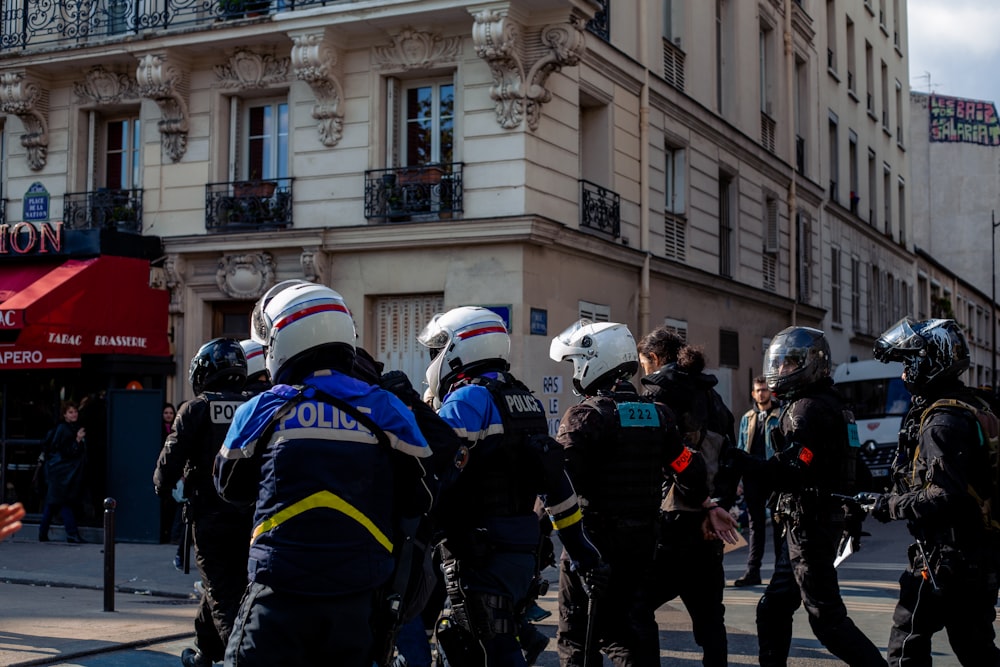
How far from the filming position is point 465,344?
5.12m

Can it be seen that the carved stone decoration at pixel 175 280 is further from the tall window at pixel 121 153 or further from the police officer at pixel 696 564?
the police officer at pixel 696 564

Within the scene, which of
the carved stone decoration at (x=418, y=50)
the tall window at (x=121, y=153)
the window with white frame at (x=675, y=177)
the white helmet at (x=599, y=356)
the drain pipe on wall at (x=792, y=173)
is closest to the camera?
the white helmet at (x=599, y=356)

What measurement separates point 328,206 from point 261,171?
1410mm

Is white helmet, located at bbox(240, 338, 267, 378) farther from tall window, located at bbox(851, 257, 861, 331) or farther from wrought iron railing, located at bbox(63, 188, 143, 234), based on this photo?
tall window, located at bbox(851, 257, 861, 331)

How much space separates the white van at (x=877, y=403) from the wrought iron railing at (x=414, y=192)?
25.6ft

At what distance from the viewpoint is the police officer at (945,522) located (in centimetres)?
480

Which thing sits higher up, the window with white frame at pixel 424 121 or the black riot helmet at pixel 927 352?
the window with white frame at pixel 424 121

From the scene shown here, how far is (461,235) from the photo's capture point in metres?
14.3

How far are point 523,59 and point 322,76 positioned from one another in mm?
2561

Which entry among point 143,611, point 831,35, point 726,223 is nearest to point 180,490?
point 143,611

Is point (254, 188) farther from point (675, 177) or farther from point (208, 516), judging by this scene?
point (208, 516)

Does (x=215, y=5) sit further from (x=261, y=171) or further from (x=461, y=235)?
(x=461, y=235)

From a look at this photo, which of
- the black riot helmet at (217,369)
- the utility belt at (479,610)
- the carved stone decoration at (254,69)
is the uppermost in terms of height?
the carved stone decoration at (254,69)

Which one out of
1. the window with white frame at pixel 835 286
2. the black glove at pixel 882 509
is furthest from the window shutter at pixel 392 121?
the window with white frame at pixel 835 286
